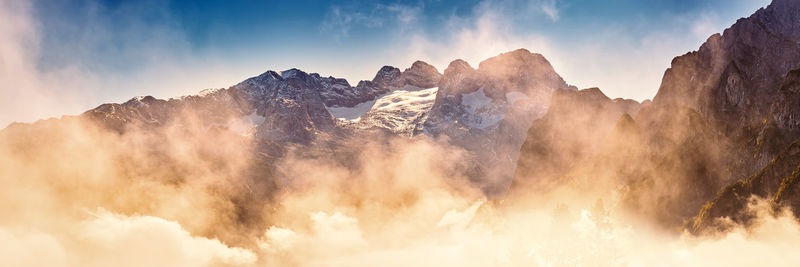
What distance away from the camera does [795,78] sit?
122000 millimetres

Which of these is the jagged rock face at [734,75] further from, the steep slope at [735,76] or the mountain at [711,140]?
the mountain at [711,140]

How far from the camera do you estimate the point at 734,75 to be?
6496 inches

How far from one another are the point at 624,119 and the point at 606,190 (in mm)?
27307

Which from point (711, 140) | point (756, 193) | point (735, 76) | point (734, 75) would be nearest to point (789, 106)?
point (756, 193)

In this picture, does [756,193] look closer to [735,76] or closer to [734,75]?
[735,76]

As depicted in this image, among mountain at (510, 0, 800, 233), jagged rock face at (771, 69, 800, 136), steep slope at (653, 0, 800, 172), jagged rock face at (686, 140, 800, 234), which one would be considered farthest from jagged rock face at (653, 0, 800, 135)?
jagged rock face at (686, 140, 800, 234)

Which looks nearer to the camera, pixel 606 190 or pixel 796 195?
pixel 796 195

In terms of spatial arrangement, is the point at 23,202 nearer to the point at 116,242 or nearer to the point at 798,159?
the point at 116,242

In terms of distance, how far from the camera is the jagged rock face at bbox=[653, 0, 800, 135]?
159 metres

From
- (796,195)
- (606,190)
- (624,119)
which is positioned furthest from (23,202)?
(796,195)

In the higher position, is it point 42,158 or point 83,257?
point 42,158

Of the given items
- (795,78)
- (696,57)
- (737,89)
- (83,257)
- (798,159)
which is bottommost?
(83,257)

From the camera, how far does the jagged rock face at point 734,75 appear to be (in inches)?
6260

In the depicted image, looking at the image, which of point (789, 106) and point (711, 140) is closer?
point (789, 106)
